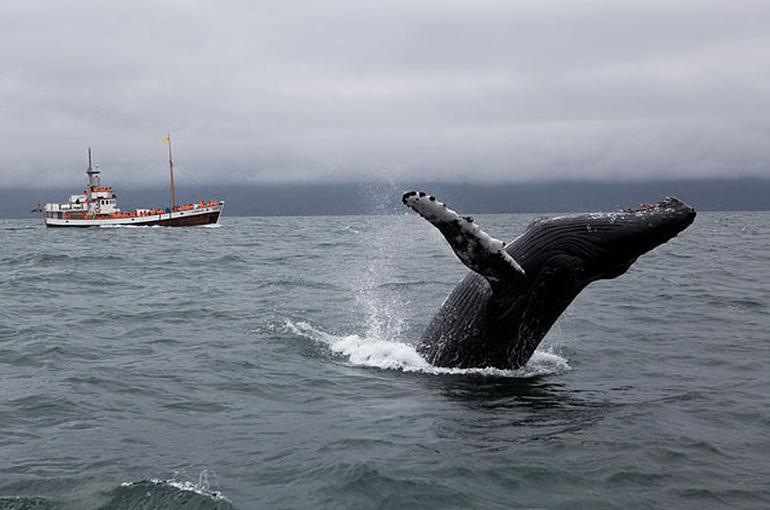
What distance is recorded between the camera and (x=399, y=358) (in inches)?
400

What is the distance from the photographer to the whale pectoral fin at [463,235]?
7.17 metres

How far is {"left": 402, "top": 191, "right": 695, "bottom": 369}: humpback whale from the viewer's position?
834cm

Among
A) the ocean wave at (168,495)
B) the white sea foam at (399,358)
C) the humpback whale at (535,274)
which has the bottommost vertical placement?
the white sea foam at (399,358)

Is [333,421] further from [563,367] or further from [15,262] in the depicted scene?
[15,262]

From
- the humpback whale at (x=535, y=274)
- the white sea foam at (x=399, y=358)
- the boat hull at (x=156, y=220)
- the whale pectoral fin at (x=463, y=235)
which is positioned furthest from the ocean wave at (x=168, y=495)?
the boat hull at (x=156, y=220)

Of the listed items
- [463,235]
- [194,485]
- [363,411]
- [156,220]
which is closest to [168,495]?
[194,485]

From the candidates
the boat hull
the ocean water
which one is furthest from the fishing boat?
the ocean water

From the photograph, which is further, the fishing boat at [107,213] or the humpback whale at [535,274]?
the fishing boat at [107,213]

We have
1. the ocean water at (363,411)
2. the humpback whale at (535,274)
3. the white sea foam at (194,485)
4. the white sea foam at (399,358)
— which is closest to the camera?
the white sea foam at (194,485)

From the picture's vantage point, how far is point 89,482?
221 inches

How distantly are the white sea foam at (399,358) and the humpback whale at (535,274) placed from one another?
0.15m

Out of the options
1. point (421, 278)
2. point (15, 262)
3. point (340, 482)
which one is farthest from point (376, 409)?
point (15, 262)

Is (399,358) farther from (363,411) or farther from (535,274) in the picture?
(363,411)

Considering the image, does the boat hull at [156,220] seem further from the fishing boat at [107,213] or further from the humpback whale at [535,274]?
the humpback whale at [535,274]
